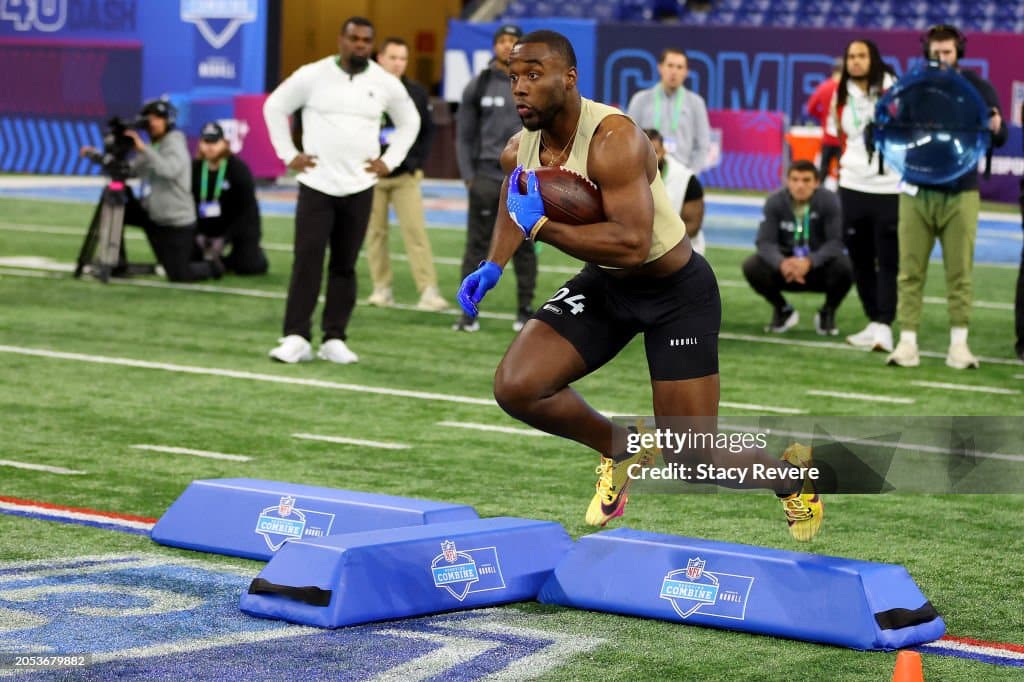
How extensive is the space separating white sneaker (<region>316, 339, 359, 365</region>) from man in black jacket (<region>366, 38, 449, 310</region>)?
8.53 feet

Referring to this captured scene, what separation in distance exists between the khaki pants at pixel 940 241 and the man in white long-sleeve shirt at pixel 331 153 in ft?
11.2

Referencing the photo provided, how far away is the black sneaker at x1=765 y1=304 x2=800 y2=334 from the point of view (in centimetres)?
1352

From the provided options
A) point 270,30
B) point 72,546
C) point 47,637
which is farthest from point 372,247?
point 270,30

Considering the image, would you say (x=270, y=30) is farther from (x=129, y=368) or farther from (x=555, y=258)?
(x=129, y=368)

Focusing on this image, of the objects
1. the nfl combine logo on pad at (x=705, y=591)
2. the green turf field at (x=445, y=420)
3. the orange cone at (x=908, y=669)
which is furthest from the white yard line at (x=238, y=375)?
the orange cone at (x=908, y=669)

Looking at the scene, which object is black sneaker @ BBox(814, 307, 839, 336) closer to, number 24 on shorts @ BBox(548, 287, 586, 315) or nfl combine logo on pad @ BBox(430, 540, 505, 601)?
number 24 on shorts @ BBox(548, 287, 586, 315)

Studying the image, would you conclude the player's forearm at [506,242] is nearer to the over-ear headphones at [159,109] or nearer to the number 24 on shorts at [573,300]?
the number 24 on shorts at [573,300]

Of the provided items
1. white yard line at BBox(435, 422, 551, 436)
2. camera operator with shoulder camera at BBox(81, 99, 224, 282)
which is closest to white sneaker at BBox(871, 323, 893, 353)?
white yard line at BBox(435, 422, 551, 436)

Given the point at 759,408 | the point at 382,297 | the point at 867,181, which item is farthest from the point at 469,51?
the point at 759,408

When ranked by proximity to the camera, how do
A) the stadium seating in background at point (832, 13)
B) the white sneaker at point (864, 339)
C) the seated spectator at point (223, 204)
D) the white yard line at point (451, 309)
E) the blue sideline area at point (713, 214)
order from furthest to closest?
the stadium seating in background at point (832, 13) → the blue sideline area at point (713, 214) → the seated spectator at point (223, 204) → the white sneaker at point (864, 339) → the white yard line at point (451, 309)

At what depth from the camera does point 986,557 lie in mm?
6734

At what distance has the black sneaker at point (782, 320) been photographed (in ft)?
44.3

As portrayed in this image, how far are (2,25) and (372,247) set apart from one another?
17.8 m

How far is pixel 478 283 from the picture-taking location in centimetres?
583
